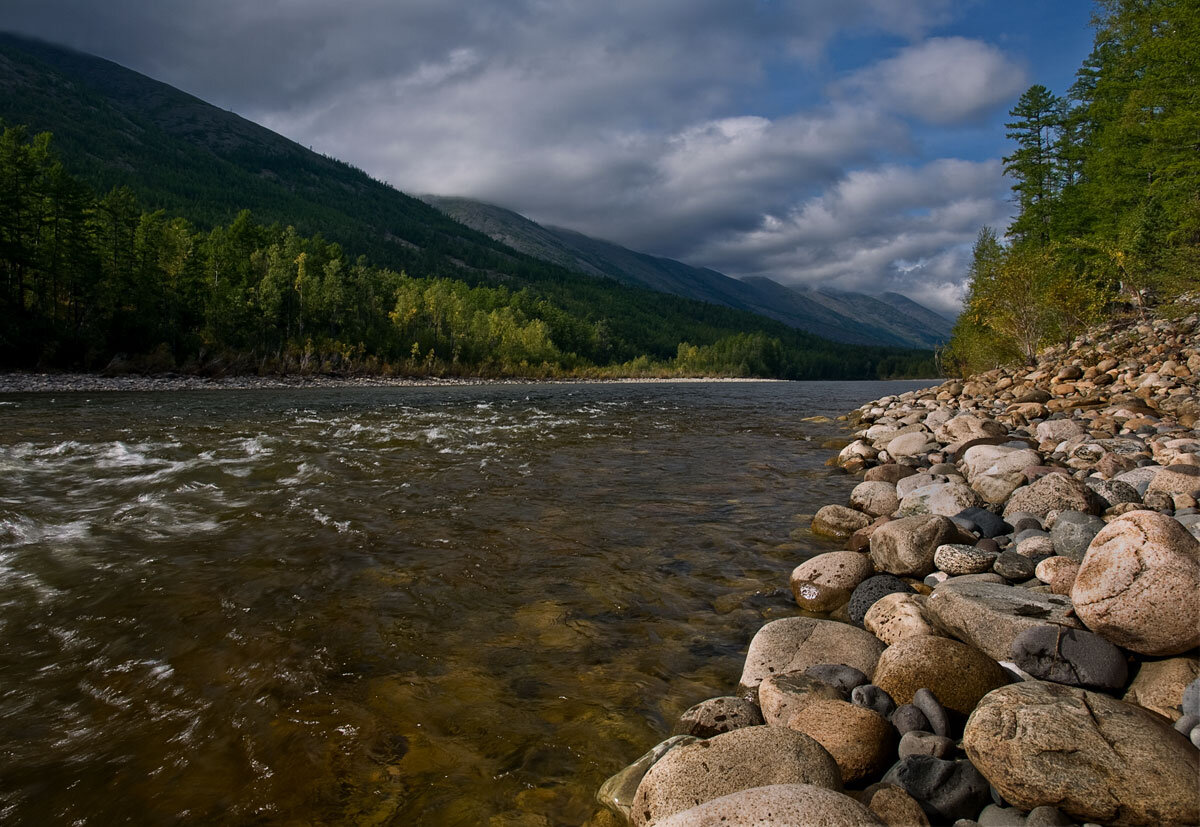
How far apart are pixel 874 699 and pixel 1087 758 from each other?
1.22m

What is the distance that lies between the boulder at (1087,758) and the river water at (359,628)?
80.8 inches

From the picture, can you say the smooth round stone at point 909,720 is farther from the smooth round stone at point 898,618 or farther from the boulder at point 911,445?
the boulder at point 911,445

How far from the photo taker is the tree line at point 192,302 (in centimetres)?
4316

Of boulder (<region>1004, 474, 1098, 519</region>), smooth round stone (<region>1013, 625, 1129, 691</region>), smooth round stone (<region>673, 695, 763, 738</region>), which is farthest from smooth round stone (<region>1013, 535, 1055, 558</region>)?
smooth round stone (<region>673, 695, 763, 738</region>)

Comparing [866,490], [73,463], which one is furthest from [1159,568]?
[73,463]

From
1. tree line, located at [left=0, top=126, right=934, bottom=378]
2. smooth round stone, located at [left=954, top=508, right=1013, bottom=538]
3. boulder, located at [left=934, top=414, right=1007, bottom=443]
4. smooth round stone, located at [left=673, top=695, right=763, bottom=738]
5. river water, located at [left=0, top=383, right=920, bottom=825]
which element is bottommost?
river water, located at [left=0, top=383, right=920, bottom=825]

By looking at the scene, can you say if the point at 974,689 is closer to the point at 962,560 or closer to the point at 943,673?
the point at 943,673

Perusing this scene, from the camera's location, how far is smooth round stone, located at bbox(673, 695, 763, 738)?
406 centimetres

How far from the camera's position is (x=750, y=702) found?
169 inches

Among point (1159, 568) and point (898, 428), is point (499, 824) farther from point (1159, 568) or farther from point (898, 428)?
point (898, 428)

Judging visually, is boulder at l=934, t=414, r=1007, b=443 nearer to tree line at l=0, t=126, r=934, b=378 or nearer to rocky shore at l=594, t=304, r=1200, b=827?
rocky shore at l=594, t=304, r=1200, b=827

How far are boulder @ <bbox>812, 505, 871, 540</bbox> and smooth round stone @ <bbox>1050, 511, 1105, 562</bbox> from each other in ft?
9.13

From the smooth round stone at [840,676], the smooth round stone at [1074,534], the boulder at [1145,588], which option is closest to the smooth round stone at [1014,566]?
the smooth round stone at [1074,534]

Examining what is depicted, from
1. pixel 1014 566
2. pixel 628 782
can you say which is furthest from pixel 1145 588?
pixel 628 782
